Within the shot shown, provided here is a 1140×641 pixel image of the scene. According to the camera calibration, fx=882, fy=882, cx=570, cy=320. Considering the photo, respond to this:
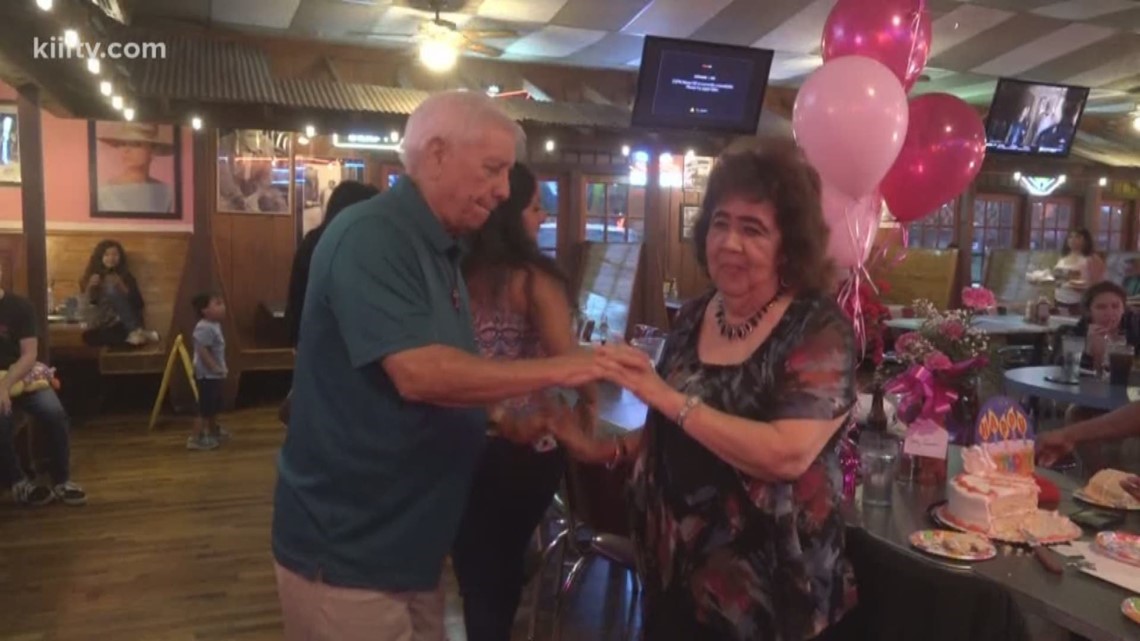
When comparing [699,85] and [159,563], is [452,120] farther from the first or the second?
[699,85]

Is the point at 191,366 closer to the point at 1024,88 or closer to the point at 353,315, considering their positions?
the point at 353,315

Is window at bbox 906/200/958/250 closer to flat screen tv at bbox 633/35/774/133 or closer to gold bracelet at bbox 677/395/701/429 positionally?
flat screen tv at bbox 633/35/774/133

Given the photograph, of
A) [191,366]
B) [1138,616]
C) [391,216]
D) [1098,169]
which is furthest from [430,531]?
[1098,169]

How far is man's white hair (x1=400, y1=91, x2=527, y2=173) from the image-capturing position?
1537 mm

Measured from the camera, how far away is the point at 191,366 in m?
6.82

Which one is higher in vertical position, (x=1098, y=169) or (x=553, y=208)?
(x=1098, y=169)

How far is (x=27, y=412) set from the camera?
4.94 metres

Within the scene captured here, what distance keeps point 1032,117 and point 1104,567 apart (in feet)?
27.8

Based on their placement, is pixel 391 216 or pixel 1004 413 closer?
pixel 391 216

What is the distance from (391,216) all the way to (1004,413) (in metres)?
1.41

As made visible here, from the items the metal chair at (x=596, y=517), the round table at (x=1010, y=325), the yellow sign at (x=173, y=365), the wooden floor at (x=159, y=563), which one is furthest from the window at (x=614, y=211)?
the metal chair at (x=596, y=517)

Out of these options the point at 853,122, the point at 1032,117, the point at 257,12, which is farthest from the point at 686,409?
the point at 1032,117

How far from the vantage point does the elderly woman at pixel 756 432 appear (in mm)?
1372

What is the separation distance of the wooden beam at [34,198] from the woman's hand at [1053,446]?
5372mm
